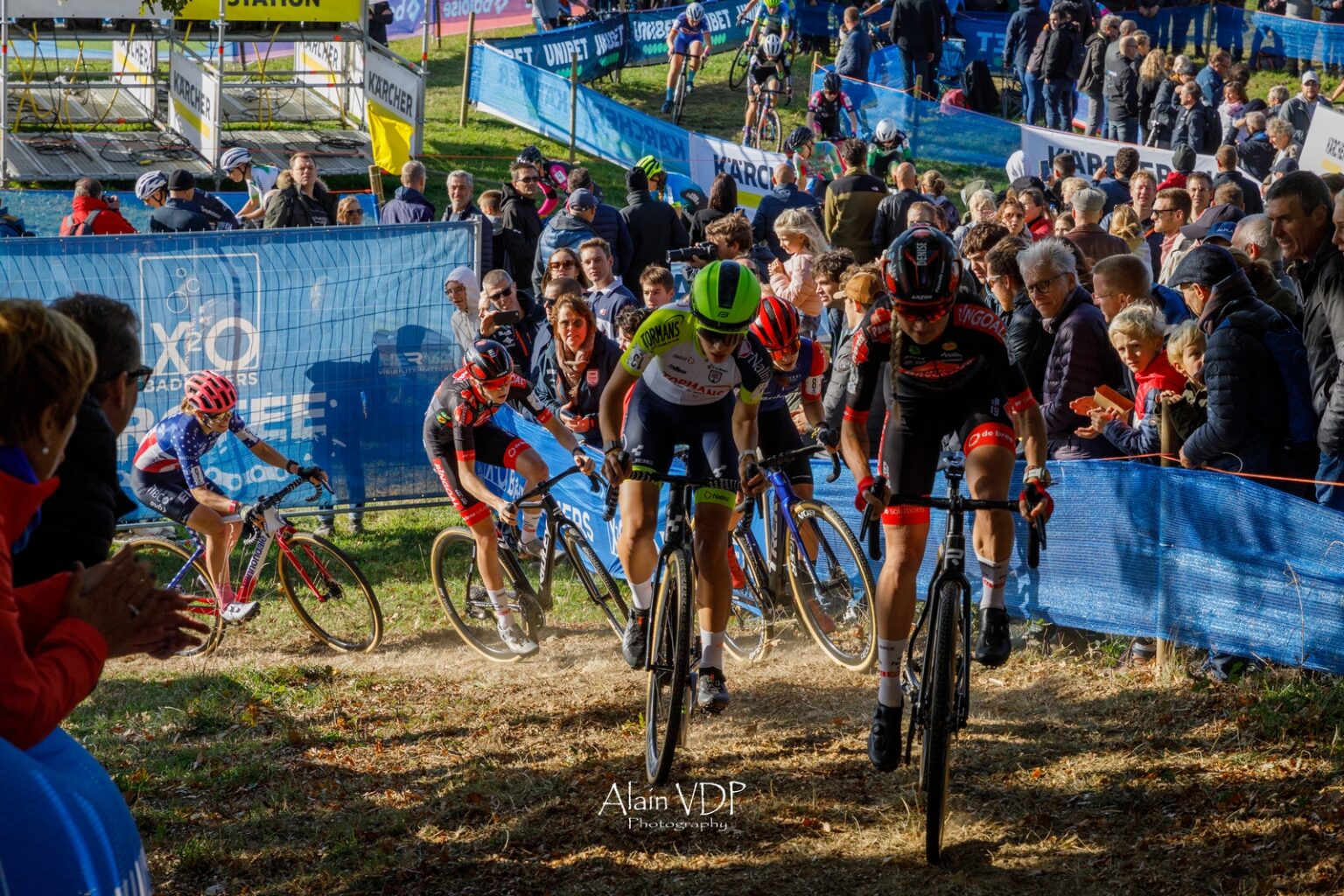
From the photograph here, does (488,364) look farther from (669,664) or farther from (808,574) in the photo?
(669,664)

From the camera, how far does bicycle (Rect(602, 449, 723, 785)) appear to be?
20.3 ft

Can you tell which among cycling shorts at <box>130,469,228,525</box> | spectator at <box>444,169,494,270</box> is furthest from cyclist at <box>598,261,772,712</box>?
spectator at <box>444,169,494,270</box>

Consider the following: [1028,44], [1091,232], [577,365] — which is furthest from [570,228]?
[1028,44]

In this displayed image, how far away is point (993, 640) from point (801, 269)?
448 cm

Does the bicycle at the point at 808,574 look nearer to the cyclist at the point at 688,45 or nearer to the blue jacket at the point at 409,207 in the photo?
the blue jacket at the point at 409,207

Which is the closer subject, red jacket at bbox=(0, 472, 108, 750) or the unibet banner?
red jacket at bbox=(0, 472, 108, 750)

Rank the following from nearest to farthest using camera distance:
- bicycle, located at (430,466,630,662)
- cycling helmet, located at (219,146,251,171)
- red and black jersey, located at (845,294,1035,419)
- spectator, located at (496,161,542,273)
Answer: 1. red and black jersey, located at (845,294,1035,419)
2. bicycle, located at (430,466,630,662)
3. spectator, located at (496,161,542,273)
4. cycling helmet, located at (219,146,251,171)

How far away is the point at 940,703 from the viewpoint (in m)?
5.37

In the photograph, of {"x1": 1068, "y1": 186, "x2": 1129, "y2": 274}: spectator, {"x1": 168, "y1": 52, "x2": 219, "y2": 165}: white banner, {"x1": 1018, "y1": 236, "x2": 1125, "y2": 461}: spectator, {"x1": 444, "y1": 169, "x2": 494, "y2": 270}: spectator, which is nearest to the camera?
{"x1": 1018, "y1": 236, "x2": 1125, "y2": 461}: spectator

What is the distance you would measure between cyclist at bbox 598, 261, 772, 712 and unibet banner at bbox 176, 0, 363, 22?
15819mm

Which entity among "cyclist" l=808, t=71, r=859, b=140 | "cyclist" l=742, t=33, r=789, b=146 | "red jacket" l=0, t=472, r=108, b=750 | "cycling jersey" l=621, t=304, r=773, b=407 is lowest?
"red jacket" l=0, t=472, r=108, b=750

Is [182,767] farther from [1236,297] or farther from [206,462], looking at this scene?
[1236,297]

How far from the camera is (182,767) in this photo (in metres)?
7.05

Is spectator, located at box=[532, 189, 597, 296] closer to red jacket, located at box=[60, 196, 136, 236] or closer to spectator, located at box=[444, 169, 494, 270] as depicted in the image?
spectator, located at box=[444, 169, 494, 270]
